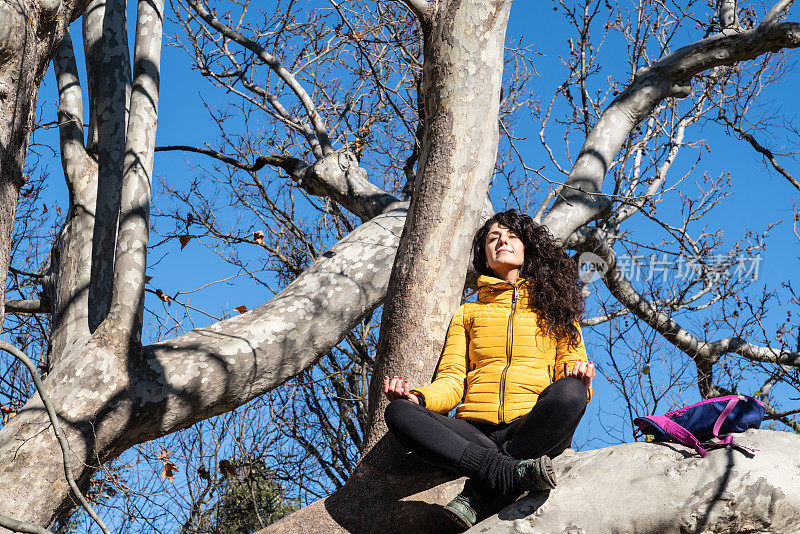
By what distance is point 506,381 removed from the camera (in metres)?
2.96

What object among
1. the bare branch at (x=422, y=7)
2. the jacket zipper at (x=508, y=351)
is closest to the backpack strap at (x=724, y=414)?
the jacket zipper at (x=508, y=351)

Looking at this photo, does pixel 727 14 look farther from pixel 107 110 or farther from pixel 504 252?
pixel 107 110

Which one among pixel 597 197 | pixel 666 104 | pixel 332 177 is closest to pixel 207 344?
pixel 332 177

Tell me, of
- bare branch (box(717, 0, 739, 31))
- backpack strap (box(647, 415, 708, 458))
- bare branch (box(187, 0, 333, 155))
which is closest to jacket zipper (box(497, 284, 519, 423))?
backpack strap (box(647, 415, 708, 458))

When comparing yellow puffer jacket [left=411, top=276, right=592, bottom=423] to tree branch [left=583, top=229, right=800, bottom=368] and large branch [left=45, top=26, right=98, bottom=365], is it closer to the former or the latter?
large branch [left=45, top=26, right=98, bottom=365]

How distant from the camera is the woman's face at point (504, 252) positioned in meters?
3.41

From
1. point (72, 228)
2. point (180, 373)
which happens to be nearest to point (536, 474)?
point (180, 373)

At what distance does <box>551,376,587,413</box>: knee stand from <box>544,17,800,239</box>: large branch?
2121mm

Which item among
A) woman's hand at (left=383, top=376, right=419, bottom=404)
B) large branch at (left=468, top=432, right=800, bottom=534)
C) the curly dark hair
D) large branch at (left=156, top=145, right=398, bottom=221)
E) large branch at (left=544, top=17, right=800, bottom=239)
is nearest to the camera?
large branch at (left=468, top=432, right=800, bottom=534)

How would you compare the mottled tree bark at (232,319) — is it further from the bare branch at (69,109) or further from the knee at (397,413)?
the knee at (397,413)

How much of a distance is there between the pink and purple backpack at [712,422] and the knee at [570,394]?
11.9 inches

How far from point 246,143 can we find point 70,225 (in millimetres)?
4307

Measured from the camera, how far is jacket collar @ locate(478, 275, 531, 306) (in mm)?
3242

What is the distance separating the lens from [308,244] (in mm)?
8398
